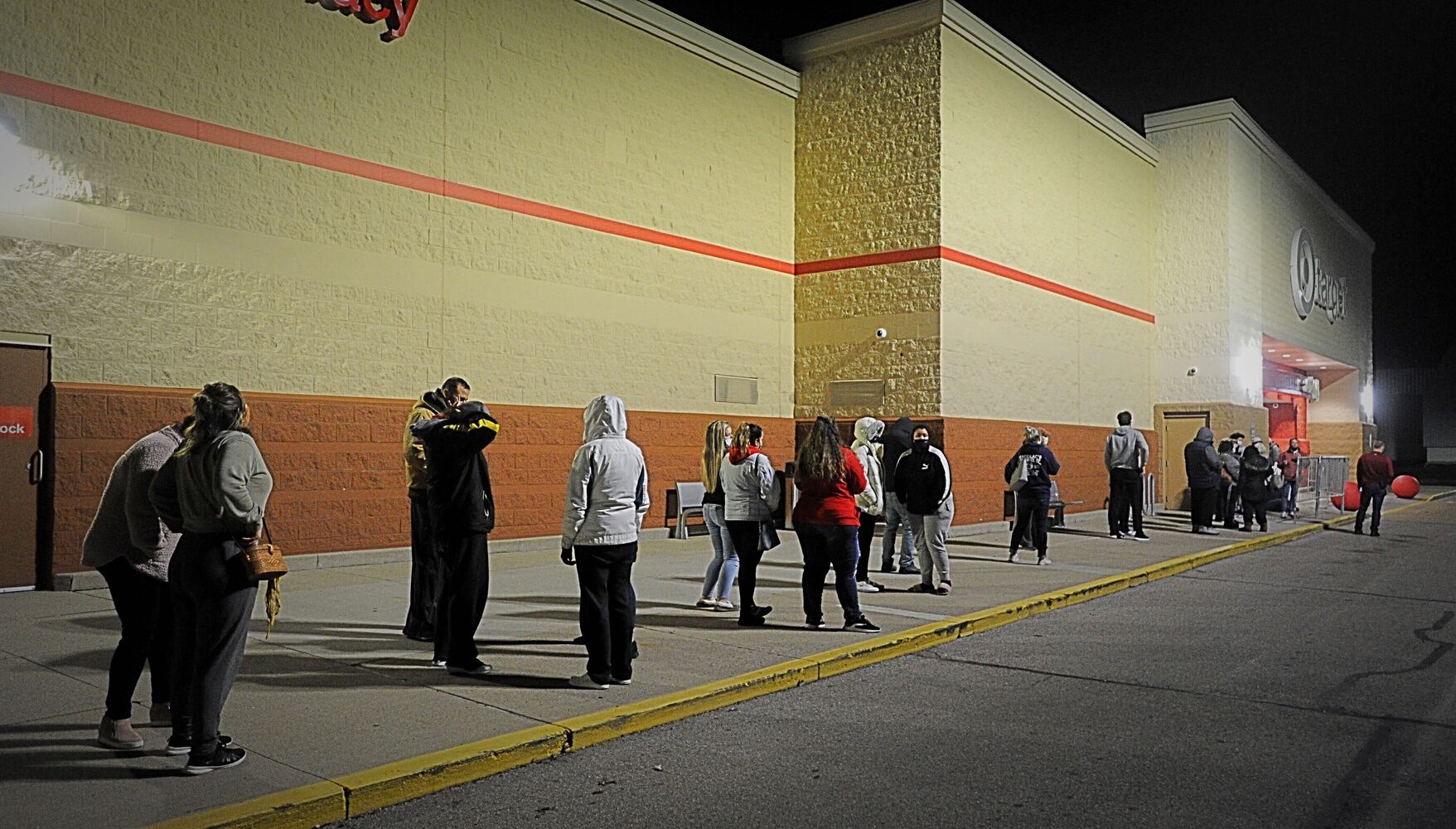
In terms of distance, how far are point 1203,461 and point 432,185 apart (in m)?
13.8

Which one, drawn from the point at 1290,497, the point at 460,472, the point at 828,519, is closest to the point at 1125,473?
the point at 1290,497

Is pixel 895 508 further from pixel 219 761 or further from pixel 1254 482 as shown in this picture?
pixel 1254 482

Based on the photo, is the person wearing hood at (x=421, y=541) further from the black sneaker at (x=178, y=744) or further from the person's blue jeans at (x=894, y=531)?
the person's blue jeans at (x=894, y=531)

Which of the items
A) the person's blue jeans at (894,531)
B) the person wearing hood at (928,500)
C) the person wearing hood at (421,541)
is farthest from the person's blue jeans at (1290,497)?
the person wearing hood at (421,541)

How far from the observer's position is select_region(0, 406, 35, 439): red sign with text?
1057 centimetres

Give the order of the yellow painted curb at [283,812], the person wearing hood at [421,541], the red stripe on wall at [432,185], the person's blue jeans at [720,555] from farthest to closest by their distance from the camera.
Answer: the red stripe on wall at [432,185]
the person's blue jeans at [720,555]
the person wearing hood at [421,541]
the yellow painted curb at [283,812]

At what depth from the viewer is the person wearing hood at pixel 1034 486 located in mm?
14344

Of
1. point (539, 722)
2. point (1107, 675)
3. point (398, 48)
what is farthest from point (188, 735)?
point (398, 48)

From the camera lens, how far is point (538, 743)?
19.0 feet

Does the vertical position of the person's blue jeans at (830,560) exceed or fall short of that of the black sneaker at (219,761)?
it exceeds it

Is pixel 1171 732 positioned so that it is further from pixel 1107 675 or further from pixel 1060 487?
pixel 1060 487

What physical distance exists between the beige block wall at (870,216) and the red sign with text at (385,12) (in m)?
8.96

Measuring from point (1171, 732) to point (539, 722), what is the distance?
374 centimetres

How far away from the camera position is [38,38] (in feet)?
35.7
